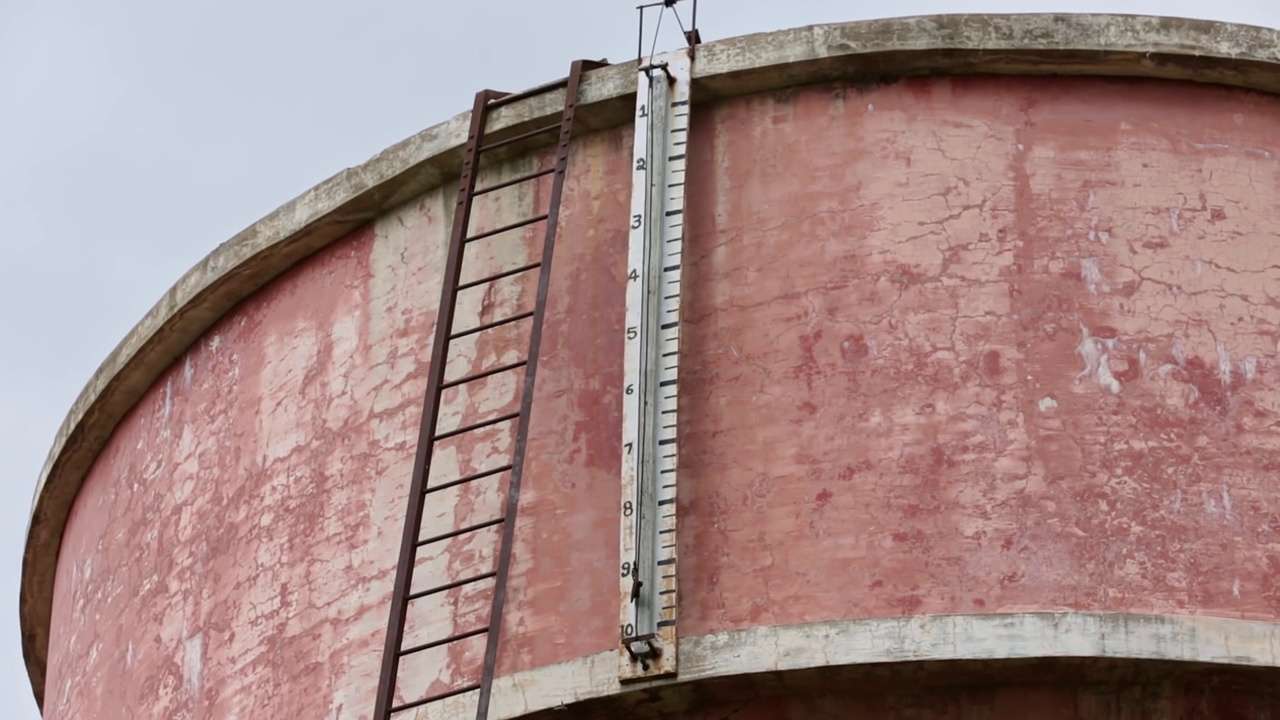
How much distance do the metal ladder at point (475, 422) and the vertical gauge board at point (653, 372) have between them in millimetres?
346

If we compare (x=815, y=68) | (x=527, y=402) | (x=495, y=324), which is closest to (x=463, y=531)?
(x=527, y=402)

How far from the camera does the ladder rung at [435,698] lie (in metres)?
9.41

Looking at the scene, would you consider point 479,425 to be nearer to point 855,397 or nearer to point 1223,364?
point 855,397

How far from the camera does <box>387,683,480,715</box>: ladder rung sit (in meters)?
9.41

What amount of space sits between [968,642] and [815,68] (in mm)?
2390

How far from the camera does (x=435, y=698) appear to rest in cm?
945

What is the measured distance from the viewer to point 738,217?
1008 cm

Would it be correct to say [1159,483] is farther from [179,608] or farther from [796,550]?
[179,608]

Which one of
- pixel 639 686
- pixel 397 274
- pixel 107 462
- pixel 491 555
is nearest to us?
pixel 639 686

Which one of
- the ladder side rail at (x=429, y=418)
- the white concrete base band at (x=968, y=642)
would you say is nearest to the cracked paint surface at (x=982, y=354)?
the white concrete base band at (x=968, y=642)

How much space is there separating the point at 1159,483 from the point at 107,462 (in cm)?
506

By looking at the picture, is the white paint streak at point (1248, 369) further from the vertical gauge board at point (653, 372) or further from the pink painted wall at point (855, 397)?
the vertical gauge board at point (653, 372)

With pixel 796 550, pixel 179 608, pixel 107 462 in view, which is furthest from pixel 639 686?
pixel 107 462

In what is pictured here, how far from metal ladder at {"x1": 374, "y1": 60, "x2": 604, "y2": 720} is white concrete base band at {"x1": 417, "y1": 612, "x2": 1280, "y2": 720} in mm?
604
